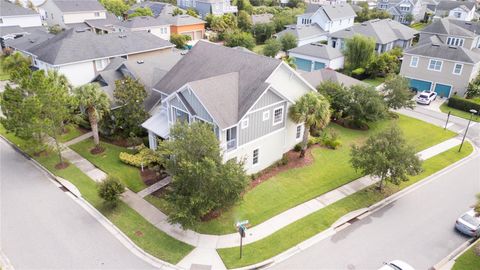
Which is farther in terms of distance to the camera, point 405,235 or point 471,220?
point 471,220

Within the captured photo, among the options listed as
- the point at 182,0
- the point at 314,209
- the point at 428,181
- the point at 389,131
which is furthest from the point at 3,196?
the point at 182,0

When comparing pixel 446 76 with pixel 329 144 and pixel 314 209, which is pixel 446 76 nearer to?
pixel 329 144

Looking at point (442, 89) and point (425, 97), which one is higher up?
point (442, 89)

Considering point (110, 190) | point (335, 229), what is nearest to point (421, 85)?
point (335, 229)

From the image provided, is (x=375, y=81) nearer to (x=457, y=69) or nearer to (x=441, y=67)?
(x=441, y=67)

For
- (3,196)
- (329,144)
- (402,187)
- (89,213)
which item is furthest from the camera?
(329,144)

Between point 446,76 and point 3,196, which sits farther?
point 446,76

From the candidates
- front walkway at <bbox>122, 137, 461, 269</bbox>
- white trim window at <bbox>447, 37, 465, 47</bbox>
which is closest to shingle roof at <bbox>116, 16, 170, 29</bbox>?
front walkway at <bbox>122, 137, 461, 269</bbox>
